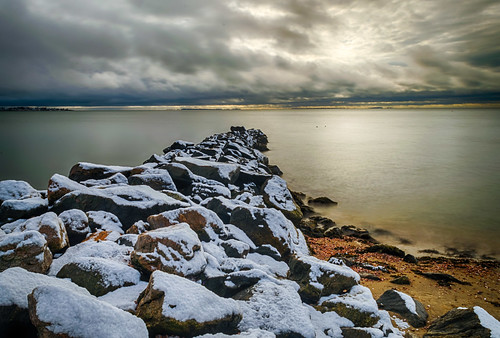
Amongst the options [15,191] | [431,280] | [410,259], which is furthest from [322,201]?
[15,191]

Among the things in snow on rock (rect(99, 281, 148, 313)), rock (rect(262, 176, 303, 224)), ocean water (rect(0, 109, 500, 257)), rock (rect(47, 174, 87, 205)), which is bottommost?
ocean water (rect(0, 109, 500, 257))

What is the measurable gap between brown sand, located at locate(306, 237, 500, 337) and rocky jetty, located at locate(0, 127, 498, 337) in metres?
2.10

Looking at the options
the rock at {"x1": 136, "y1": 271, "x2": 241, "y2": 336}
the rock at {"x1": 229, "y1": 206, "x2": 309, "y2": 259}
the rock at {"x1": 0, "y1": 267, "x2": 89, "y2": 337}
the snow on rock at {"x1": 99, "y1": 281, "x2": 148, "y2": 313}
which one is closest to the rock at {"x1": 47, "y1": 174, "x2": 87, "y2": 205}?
the rock at {"x1": 229, "y1": 206, "x2": 309, "y2": 259}

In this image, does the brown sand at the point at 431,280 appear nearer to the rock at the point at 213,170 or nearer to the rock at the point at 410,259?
the rock at the point at 410,259

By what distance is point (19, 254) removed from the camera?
644 cm

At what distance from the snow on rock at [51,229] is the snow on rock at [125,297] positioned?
2891 mm

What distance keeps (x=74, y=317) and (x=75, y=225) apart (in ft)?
18.7

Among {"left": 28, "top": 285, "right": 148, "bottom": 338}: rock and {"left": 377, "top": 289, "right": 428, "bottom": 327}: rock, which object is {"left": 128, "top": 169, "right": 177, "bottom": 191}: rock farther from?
{"left": 377, "top": 289, "right": 428, "bottom": 327}: rock

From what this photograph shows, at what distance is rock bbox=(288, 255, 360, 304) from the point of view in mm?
8188

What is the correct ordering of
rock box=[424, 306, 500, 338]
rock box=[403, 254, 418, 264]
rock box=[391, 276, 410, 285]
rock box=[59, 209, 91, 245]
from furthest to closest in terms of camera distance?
rock box=[403, 254, 418, 264]
rock box=[391, 276, 410, 285]
rock box=[59, 209, 91, 245]
rock box=[424, 306, 500, 338]

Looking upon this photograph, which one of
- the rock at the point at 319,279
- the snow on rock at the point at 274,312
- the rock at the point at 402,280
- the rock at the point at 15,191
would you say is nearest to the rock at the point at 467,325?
the rock at the point at 319,279

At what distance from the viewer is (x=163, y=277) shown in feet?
18.4

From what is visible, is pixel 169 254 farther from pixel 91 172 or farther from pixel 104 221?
pixel 91 172

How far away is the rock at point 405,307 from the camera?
29.8 ft
